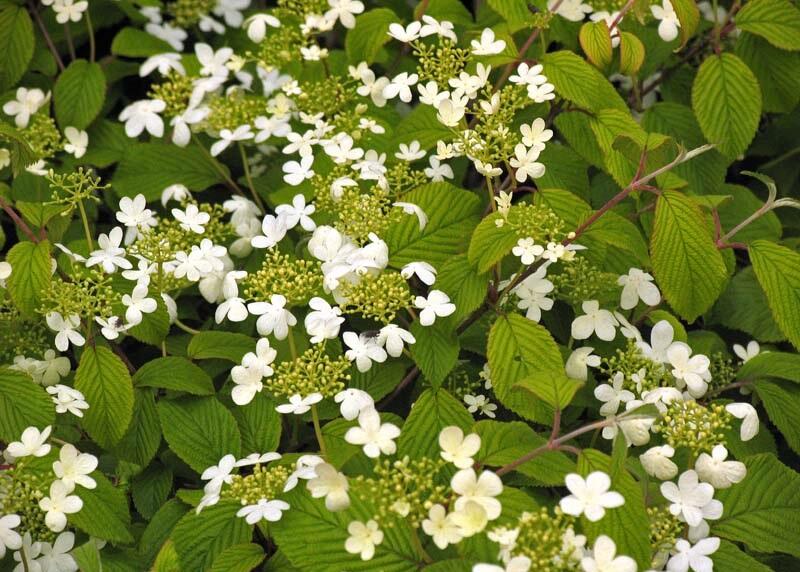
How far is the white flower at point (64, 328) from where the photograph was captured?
1.18 m

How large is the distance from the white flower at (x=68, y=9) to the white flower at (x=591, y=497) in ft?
3.94

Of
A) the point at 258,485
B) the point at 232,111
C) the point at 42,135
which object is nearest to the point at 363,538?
the point at 258,485

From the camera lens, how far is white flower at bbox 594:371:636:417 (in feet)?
3.67

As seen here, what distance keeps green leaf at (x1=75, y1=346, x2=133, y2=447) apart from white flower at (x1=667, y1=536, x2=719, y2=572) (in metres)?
0.66

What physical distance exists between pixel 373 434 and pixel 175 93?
82 cm

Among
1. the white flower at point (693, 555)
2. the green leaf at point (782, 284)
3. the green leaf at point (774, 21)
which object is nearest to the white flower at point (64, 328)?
the white flower at point (693, 555)

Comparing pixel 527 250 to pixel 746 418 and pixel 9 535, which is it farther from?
pixel 9 535

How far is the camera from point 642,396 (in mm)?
1099

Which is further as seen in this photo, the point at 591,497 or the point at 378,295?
the point at 378,295

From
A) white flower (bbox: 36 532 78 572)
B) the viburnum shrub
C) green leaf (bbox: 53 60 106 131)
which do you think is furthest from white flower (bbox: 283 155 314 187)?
white flower (bbox: 36 532 78 572)

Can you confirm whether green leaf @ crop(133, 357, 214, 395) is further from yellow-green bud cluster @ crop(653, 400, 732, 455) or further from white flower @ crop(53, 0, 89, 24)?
white flower @ crop(53, 0, 89, 24)

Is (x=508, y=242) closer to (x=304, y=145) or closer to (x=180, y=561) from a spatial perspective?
(x=304, y=145)

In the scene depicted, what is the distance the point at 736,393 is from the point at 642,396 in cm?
33

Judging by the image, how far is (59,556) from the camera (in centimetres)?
110
